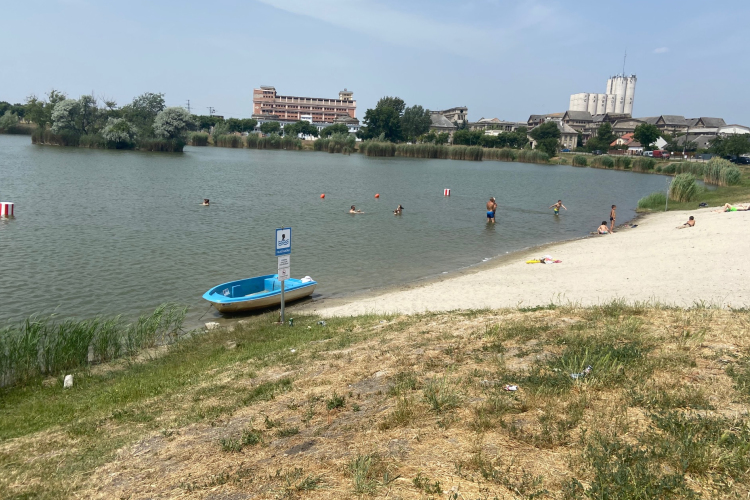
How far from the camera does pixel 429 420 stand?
6.03 meters

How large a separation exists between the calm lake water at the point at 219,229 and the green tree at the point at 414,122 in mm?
98476

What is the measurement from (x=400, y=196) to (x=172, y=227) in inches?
937

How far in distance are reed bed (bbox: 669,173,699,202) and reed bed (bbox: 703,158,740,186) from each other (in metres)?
12.6

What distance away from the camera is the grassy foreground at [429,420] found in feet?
16.0

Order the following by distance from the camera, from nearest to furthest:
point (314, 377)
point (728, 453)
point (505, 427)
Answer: point (728, 453)
point (505, 427)
point (314, 377)

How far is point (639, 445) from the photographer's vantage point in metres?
5.18

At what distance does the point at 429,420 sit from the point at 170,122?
306 feet

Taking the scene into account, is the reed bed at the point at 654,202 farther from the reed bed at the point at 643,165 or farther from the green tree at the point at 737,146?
the green tree at the point at 737,146

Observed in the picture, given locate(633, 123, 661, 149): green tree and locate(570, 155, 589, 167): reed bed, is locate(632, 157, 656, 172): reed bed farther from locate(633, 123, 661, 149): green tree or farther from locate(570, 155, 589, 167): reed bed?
locate(633, 123, 661, 149): green tree

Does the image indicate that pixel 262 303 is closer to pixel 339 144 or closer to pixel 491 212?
pixel 491 212

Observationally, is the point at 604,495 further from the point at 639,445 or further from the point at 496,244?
the point at 496,244

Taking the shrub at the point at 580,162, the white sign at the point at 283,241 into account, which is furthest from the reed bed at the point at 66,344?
the shrub at the point at 580,162

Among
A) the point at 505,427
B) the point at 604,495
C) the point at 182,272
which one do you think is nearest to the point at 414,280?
the point at 182,272

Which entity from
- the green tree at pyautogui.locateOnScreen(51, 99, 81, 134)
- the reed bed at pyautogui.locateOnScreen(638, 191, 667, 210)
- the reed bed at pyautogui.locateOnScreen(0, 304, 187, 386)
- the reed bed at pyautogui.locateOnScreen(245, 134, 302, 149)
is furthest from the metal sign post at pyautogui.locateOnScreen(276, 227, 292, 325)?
the reed bed at pyautogui.locateOnScreen(245, 134, 302, 149)
